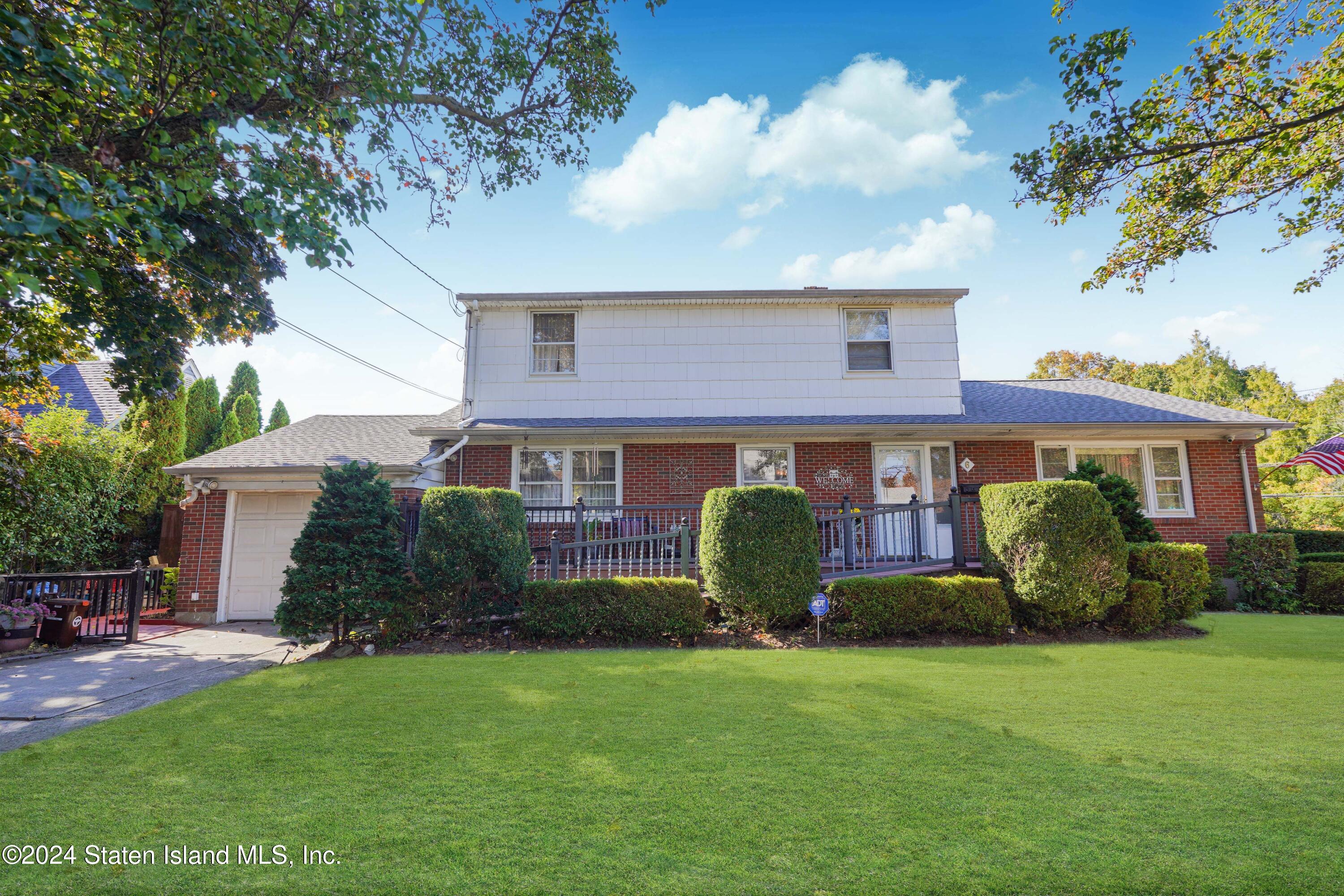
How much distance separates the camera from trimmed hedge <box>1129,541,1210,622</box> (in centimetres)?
834

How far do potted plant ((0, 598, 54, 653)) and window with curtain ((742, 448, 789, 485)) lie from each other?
419 inches

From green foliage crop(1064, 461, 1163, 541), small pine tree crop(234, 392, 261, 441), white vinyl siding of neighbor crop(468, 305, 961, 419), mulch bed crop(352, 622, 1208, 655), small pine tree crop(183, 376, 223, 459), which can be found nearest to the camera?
mulch bed crop(352, 622, 1208, 655)

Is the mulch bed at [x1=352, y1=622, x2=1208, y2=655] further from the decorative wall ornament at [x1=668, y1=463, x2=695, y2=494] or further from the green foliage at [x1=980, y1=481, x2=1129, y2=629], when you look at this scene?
the decorative wall ornament at [x1=668, y1=463, x2=695, y2=494]

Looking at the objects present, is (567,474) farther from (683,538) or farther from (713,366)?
(683,538)

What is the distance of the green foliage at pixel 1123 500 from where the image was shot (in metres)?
10.2

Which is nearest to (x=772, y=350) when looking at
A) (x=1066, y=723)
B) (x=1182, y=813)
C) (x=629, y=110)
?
(x=629, y=110)

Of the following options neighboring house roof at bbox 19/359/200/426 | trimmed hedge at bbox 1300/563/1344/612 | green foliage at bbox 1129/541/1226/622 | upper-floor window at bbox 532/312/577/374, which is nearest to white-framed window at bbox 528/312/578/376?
upper-floor window at bbox 532/312/577/374

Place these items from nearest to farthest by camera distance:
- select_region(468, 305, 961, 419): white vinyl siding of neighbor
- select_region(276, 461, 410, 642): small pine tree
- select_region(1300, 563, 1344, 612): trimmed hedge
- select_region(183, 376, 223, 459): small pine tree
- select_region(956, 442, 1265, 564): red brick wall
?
select_region(276, 461, 410, 642): small pine tree < select_region(1300, 563, 1344, 612): trimmed hedge < select_region(956, 442, 1265, 564): red brick wall < select_region(468, 305, 961, 419): white vinyl siding of neighbor < select_region(183, 376, 223, 459): small pine tree

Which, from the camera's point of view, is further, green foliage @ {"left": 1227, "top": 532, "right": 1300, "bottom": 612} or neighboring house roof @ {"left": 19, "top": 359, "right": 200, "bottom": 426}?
neighboring house roof @ {"left": 19, "top": 359, "right": 200, "bottom": 426}

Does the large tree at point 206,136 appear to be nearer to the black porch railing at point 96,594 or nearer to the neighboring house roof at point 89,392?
the black porch railing at point 96,594

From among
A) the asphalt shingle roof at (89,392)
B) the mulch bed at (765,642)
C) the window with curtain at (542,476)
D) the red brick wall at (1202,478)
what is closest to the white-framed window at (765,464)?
the red brick wall at (1202,478)

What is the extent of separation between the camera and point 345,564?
25.0 ft

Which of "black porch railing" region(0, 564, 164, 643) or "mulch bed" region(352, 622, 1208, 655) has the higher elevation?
"black porch railing" region(0, 564, 164, 643)

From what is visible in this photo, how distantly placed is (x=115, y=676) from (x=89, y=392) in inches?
689
